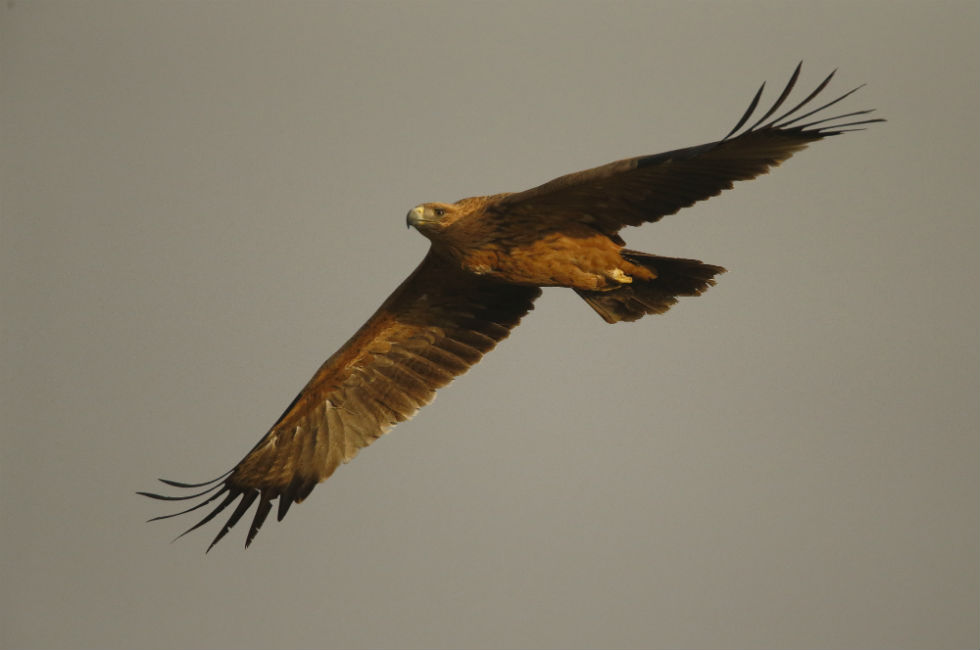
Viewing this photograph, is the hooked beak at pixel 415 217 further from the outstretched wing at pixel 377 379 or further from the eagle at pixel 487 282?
the outstretched wing at pixel 377 379

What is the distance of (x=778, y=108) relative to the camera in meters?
8.06

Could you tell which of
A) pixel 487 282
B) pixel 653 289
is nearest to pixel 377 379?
pixel 487 282

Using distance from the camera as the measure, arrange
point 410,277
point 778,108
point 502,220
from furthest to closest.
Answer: point 410,277, point 502,220, point 778,108

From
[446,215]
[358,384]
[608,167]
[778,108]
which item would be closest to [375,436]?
[358,384]

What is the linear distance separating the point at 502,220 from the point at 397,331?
187cm

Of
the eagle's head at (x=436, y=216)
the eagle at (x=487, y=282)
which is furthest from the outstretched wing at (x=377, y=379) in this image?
the eagle's head at (x=436, y=216)

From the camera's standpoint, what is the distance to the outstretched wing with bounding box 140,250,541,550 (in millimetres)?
10273

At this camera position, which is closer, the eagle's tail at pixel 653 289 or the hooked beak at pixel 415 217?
the hooked beak at pixel 415 217

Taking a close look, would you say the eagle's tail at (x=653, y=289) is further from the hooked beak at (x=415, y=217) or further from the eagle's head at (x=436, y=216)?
the hooked beak at (x=415, y=217)

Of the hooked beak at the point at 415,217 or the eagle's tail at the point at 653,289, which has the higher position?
the eagle's tail at the point at 653,289

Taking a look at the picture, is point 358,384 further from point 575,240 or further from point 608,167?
point 608,167

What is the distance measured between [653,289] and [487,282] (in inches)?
51.8

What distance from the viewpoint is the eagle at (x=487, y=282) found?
8.52 m

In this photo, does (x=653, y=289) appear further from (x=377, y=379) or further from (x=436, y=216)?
(x=377, y=379)
